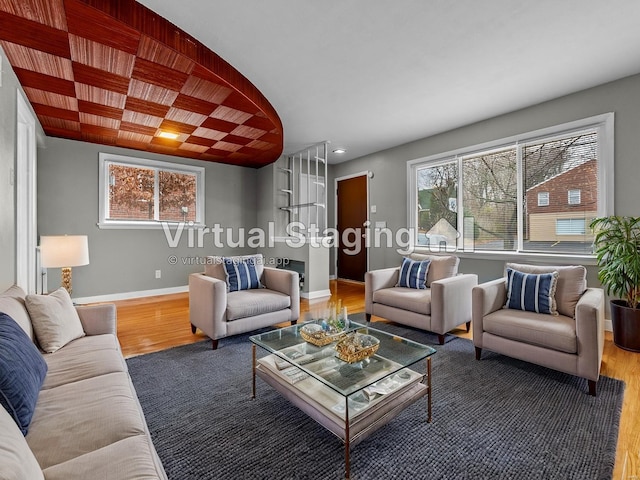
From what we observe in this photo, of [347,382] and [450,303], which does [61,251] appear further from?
[450,303]

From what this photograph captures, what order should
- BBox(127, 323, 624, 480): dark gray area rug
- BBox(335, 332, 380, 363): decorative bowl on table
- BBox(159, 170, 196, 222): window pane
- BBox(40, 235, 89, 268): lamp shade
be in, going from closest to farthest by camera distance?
BBox(127, 323, 624, 480): dark gray area rug
BBox(335, 332, 380, 363): decorative bowl on table
BBox(40, 235, 89, 268): lamp shade
BBox(159, 170, 196, 222): window pane

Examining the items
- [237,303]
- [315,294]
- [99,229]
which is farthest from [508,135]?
[99,229]

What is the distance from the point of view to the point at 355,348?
5.82 feet

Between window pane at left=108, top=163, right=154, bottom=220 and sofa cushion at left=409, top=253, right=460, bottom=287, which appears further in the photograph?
window pane at left=108, top=163, right=154, bottom=220

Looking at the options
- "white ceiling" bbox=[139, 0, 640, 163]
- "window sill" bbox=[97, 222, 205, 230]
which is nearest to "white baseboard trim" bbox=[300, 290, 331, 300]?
"window sill" bbox=[97, 222, 205, 230]

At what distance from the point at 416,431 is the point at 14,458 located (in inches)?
63.8

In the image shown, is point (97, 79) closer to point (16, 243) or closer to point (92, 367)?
point (16, 243)

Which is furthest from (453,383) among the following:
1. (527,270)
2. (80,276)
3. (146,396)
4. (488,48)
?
(80,276)

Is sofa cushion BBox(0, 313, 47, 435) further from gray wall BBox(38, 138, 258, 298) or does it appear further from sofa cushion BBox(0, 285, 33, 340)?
gray wall BBox(38, 138, 258, 298)

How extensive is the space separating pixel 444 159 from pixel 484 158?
1.82 feet

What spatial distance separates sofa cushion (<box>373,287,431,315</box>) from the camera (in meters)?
2.97

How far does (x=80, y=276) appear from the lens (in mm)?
4480

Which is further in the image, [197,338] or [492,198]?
[492,198]

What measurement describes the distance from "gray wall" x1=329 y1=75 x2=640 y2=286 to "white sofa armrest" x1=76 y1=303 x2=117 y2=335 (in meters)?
4.09
